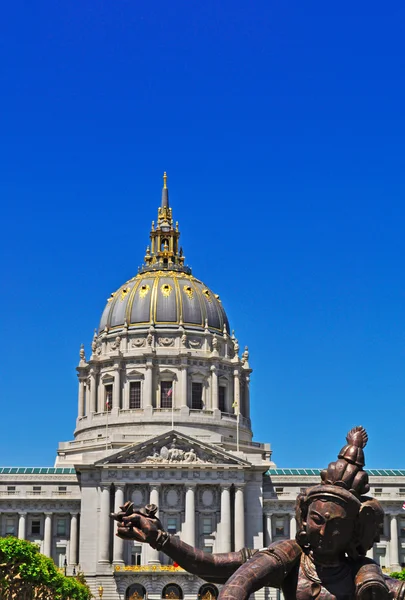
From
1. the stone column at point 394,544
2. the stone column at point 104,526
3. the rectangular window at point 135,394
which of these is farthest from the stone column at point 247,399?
the stone column at point 104,526

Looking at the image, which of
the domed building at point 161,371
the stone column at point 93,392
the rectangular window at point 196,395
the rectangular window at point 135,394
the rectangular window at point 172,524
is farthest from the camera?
the stone column at point 93,392

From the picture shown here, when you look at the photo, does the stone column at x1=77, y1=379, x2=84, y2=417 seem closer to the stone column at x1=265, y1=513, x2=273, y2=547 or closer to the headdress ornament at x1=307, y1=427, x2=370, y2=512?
the stone column at x1=265, y1=513, x2=273, y2=547

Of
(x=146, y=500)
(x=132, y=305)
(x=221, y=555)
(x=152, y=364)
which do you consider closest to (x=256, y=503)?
(x=146, y=500)

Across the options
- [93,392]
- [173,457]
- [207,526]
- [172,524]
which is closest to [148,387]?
[93,392]

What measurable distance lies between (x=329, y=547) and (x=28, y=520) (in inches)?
4909

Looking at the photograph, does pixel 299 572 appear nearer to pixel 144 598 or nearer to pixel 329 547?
pixel 329 547

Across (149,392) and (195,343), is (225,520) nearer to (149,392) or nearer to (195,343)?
(149,392)

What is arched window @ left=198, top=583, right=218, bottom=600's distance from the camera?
4751 inches

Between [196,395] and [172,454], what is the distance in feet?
66.3

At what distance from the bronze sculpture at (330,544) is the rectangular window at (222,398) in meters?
138

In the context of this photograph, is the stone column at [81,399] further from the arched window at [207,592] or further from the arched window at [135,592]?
the arched window at [207,592]

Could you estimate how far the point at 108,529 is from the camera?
417 ft

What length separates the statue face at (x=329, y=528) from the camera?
1149 cm

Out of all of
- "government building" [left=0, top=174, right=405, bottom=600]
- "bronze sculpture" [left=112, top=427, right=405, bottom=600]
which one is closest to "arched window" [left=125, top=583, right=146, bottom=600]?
"government building" [left=0, top=174, right=405, bottom=600]
